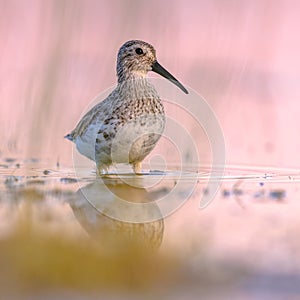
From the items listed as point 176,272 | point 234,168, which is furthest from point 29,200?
point 234,168

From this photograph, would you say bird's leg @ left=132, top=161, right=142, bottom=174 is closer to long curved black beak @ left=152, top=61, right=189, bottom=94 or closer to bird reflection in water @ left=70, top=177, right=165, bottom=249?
long curved black beak @ left=152, top=61, right=189, bottom=94

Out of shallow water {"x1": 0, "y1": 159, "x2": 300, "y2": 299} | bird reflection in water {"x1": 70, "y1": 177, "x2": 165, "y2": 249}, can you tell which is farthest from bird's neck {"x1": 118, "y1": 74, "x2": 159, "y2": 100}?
bird reflection in water {"x1": 70, "y1": 177, "x2": 165, "y2": 249}

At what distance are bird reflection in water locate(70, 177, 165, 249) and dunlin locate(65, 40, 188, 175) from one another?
85cm

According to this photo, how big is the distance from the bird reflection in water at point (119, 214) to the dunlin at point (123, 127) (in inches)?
33.5

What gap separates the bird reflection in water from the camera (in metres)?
2.09

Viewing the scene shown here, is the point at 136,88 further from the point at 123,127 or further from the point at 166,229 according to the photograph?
the point at 166,229

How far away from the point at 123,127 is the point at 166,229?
2250mm

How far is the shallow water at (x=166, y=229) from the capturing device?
1.57 m

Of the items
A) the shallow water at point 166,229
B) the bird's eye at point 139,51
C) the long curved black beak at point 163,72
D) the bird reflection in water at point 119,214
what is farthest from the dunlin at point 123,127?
the bird reflection in water at point 119,214

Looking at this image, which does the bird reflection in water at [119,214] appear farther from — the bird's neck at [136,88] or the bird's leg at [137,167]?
the bird's neck at [136,88]

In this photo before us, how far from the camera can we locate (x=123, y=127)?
460cm

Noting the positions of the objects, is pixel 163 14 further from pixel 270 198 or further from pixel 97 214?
pixel 97 214

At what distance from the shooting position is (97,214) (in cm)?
258

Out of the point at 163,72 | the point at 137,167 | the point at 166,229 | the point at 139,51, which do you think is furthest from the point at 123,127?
the point at 166,229
